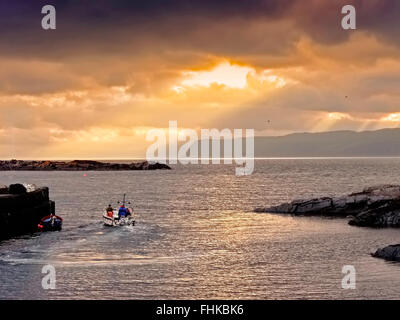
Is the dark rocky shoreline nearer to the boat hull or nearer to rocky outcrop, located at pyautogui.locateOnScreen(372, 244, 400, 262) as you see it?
rocky outcrop, located at pyautogui.locateOnScreen(372, 244, 400, 262)

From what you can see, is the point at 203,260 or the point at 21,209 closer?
the point at 203,260

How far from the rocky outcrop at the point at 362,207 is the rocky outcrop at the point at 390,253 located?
2204 centimetres

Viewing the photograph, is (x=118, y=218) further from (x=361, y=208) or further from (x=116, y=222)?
(x=361, y=208)

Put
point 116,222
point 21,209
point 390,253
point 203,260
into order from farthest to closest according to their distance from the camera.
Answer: point 116,222
point 21,209
point 203,260
point 390,253

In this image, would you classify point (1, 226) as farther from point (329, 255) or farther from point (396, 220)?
point (396, 220)

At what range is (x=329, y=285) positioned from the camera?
127ft

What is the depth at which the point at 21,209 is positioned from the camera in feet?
232

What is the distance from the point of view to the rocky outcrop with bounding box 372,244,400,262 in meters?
44.7

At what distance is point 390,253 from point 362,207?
120 ft

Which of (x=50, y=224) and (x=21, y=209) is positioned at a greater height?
(x=21, y=209)

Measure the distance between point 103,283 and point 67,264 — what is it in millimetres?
8322

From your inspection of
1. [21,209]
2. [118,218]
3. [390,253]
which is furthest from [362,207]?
[21,209]
